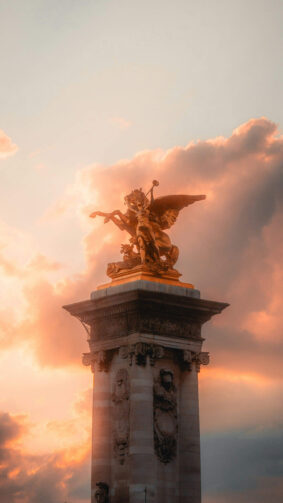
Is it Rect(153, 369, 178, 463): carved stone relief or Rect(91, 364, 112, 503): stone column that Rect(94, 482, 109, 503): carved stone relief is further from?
Rect(153, 369, 178, 463): carved stone relief

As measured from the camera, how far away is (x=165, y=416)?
36219 mm

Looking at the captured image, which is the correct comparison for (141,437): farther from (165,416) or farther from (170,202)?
(170,202)

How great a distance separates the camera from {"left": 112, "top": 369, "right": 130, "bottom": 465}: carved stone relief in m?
35.7

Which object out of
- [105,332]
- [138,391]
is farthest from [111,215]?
[138,391]

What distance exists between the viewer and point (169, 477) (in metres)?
35.8

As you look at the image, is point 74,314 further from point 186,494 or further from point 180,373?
point 186,494

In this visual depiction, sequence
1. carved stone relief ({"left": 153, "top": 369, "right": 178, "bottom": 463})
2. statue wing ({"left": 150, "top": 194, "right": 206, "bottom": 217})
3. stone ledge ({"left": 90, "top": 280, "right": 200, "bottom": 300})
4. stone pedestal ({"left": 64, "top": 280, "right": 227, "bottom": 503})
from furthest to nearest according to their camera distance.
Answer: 1. statue wing ({"left": 150, "top": 194, "right": 206, "bottom": 217})
2. stone ledge ({"left": 90, "top": 280, "right": 200, "bottom": 300})
3. carved stone relief ({"left": 153, "top": 369, "right": 178, "bottom": 463})
4. stone pedestal ({"left": 64, "top": 280, "right": 227, "bottom": 503})

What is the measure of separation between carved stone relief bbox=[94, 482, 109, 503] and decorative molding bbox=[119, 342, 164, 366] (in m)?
4.02

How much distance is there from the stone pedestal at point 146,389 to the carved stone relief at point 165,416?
0.03 m

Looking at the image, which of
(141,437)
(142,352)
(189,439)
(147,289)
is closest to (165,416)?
(189,439)

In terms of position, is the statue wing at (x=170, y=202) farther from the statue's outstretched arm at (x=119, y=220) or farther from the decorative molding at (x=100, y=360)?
the decorative molding at (x=100, y=360)

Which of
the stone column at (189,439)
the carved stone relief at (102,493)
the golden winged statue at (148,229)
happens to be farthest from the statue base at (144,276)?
the carved stone relief at (102,493)

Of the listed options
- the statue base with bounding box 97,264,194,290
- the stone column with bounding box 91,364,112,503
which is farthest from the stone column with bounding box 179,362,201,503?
the statue base with bounding box 97,264,194,290

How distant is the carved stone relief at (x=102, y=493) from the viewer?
35.6 m
